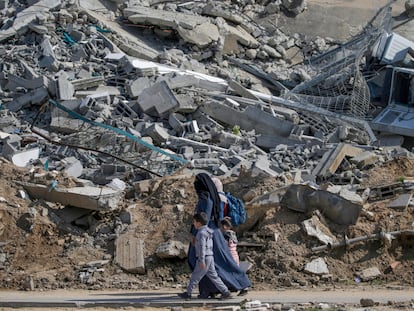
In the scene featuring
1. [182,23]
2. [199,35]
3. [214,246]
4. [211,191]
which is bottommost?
[199,35]

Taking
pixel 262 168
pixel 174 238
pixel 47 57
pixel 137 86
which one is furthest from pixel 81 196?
pixel 47 57

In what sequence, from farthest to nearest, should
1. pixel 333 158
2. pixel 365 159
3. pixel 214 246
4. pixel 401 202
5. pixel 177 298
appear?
pixel 333 158 < pixel 365 159 < pixel 401 202 < pixel 177 298 < pixel 214 246

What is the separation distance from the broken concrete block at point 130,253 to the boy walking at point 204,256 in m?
2.09

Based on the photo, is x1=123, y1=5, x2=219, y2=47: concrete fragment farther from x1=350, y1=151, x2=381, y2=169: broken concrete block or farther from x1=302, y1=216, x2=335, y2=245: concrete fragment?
x1=302, y1=216, x2=335, y2=245: concrete fragment

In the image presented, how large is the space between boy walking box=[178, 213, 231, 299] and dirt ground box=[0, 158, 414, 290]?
1505mm

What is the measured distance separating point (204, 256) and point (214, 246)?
302 mm

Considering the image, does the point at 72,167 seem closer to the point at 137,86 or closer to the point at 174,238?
the point at 137,86

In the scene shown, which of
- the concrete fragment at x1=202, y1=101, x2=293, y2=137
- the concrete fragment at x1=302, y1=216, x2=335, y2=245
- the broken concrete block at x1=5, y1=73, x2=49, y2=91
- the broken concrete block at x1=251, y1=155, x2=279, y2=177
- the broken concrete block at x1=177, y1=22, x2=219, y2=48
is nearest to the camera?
the concrete fragment at x1=302, y1=216, x2=335, y2=245

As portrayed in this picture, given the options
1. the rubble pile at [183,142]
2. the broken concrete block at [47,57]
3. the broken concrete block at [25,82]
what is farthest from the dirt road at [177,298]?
the broken concrete block at [47,57]

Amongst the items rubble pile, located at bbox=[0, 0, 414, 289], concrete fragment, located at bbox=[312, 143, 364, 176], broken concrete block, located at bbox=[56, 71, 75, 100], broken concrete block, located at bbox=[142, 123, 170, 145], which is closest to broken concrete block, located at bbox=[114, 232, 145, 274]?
rubble pile, located at bbox=[0, 0, 414, 289]

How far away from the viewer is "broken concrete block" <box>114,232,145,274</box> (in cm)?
1372

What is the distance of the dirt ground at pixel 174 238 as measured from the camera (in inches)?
527

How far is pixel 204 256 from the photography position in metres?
11.5

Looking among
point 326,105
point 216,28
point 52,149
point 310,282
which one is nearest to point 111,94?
point 52,149
